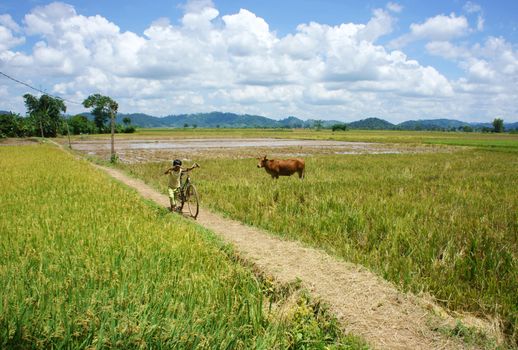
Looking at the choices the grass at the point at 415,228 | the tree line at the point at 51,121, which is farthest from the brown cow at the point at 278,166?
the tree line at the point at 51,121

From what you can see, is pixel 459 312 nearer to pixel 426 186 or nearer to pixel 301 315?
pixel 301 315

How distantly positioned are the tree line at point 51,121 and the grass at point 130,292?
6170 centimetres

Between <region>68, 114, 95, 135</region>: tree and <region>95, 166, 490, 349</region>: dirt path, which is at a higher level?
<region>68, 114, 95, 135</region>: tree

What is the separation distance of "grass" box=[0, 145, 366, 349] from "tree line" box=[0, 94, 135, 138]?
61.7 m

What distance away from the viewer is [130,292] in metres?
3.54

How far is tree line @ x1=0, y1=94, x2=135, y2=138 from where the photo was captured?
6825 cm

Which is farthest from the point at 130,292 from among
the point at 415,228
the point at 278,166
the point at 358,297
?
the point at 278,166

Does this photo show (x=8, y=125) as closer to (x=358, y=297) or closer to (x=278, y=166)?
(x=278, y=166)

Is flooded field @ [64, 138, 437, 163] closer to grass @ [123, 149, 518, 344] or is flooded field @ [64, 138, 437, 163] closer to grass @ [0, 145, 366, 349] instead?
grass @ [123, 149, 518, 344]

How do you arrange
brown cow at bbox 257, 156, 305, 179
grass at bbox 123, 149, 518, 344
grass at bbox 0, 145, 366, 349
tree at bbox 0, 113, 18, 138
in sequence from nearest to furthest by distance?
grass at bbox 0, 145, 366, 349
grass at bbox 123, 149, 518, 344
brown cow at bbox 257, 156, 305, 179
tree at bbox 0, 113, 18, 138

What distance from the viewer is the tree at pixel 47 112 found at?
74438 mm

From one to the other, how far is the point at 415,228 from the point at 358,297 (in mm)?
2925

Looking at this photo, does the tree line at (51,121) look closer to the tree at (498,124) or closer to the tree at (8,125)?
the tree at (8,125)

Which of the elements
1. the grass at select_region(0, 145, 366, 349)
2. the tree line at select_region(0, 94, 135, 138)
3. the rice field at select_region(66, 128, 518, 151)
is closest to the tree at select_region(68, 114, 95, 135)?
the tree line at select_region(0, 94, 135, 138)
